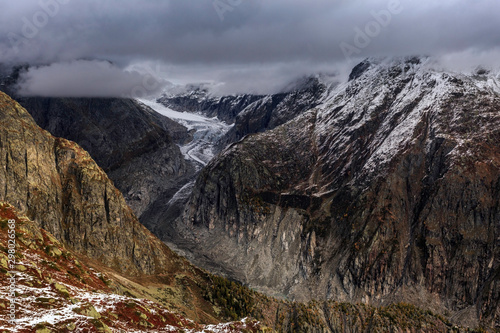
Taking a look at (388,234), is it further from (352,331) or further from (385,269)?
(352,331)

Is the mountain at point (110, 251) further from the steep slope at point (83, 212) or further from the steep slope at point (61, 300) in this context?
the steep slope at point (61, 300)

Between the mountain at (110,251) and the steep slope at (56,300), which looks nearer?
the steep slope at (56,300)

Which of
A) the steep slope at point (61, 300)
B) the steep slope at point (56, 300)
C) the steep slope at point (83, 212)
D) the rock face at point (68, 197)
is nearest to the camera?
the steep slope at point (56, 300)

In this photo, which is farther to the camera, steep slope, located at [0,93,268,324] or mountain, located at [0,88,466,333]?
steep slope, located at [0,93,268,324]

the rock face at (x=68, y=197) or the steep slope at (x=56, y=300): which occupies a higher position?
the rock face at (x=68, y=197)

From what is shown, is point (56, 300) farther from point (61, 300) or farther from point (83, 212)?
point (83, 212)

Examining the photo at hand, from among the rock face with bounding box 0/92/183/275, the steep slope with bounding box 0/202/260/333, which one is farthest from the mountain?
the steep slope with bounding box 0/202/260/333

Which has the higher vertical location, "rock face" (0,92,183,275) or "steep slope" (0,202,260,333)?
"rock face" (0,92,183,275)

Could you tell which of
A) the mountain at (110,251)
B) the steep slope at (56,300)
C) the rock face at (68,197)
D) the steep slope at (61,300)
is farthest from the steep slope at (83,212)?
the steep slope at (56,300)

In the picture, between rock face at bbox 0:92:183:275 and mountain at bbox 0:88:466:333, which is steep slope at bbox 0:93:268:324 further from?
mountain at bbox 0:88:466:333
